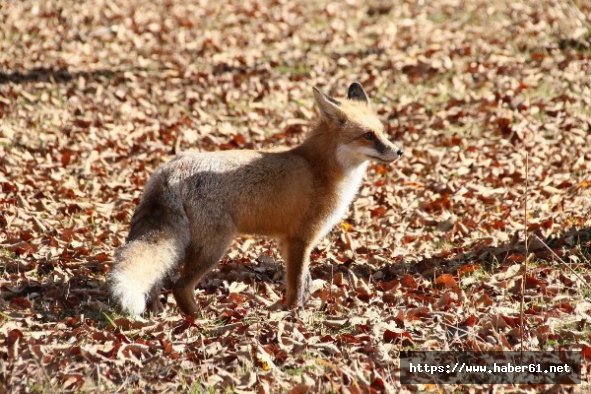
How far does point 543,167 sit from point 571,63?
14.4 ft

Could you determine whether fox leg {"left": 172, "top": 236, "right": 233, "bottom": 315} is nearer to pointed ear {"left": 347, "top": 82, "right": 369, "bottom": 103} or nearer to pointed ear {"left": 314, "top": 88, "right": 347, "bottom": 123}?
pointed ear {"left": 314, "top": 88, "right": 347, "bottom": 123}

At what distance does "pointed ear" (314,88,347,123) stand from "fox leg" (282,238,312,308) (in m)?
1.34

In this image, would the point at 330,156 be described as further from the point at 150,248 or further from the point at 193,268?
the point at 150,248

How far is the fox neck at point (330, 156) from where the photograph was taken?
7.81 metres

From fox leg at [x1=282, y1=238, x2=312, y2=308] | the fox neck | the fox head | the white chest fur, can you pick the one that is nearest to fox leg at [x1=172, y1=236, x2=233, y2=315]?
fox leg at [x1=282, y1=238, x2=312, y2=308]

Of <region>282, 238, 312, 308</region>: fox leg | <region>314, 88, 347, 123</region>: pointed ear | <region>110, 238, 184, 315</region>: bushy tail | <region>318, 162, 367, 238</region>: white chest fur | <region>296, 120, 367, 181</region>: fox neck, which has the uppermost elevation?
<region>314, 88, 347, 123</region>: pointed ear

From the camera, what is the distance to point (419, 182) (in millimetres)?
10719

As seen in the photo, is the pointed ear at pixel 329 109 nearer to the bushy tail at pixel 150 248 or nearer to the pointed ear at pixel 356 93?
the pointed ear at pixel 356 93

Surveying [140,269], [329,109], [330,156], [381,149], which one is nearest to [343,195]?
[330,156]

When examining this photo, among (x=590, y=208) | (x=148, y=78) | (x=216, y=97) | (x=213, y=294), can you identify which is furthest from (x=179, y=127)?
(x=590, y=208)

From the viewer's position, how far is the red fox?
22.1 feet

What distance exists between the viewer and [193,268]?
7113 mm

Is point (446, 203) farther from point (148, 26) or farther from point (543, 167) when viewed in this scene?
point (148, 26)

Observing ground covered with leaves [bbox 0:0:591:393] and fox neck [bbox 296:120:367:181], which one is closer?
ground covered with leaves [bbox 0:0:591:393]
